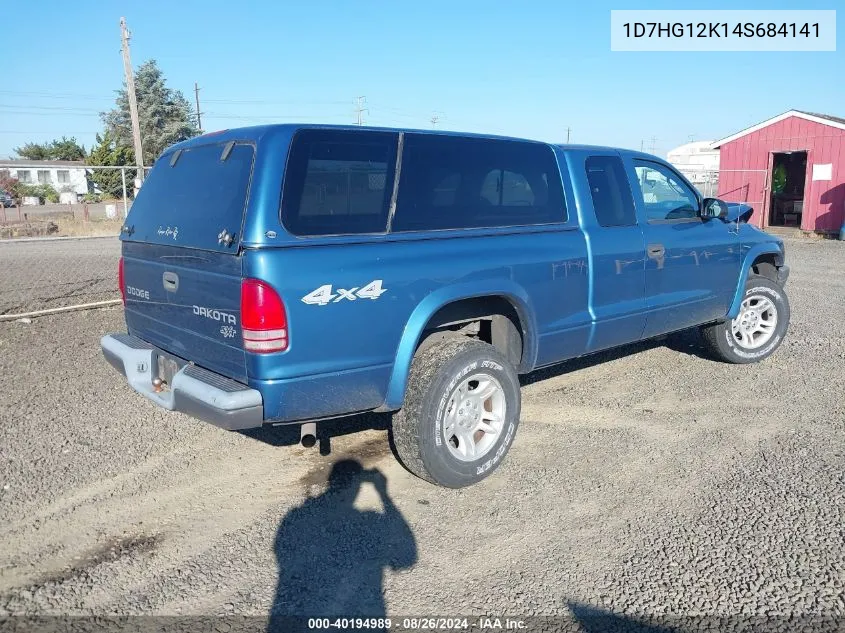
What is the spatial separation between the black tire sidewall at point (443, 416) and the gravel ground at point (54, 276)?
678cm

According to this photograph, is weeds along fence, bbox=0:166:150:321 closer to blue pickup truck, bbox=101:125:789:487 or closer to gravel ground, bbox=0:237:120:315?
gravel ground, bbox=0:237:120:315

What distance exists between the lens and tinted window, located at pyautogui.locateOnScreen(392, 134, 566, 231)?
3.81 meters

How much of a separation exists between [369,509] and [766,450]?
2.57 meters

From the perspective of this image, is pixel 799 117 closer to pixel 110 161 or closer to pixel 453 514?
pixel 453 514

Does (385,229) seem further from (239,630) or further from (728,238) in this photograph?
(728,238)

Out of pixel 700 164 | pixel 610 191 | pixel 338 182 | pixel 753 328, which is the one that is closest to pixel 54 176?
pixel 700 164

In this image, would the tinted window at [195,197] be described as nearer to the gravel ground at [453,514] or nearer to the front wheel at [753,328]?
the gravel ground at [453,514]

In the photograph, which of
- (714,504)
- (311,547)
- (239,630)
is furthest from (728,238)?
(239,630)

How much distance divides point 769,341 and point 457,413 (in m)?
3.89

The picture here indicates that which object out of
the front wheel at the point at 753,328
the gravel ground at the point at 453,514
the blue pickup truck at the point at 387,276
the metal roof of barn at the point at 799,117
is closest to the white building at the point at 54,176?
the metal roof of barn at the point at 799,117

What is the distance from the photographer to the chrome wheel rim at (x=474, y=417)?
394 cm

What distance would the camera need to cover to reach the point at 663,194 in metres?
5.36

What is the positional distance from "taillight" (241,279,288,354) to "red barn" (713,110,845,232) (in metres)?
19.4

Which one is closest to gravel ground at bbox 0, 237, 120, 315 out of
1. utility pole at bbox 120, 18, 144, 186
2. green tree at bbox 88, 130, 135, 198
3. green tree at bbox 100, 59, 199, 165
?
utility pole at bbox 120, 18, 144, 186
